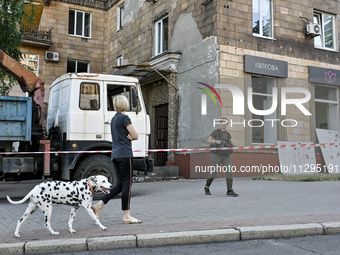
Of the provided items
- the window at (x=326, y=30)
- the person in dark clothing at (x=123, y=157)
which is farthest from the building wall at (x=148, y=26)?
the person in dark clothing at (x=123, y=157)

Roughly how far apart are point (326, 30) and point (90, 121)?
40.3 ft

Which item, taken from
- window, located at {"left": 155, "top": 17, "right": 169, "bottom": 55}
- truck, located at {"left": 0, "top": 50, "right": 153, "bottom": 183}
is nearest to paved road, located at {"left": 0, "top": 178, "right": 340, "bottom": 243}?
truck, located at {"left": 0, "top": 50, "right": 153, "bottom": 183}

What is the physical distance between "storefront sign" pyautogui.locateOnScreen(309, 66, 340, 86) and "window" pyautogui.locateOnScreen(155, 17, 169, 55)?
19.8ft

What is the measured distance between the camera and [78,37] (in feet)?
71.2

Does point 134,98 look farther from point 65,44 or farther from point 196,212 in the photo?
point 65,44

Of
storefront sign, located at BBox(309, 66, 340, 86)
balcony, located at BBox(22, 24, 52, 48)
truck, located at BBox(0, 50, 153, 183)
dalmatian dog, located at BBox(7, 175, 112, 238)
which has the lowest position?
dalmatian dog, located at BBox(7, 175, 112, 238)

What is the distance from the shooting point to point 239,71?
14.1 metres

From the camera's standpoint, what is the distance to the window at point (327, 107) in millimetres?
16094

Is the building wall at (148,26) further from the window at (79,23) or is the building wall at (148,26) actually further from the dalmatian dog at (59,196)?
the dalmatian dog at (59,196)

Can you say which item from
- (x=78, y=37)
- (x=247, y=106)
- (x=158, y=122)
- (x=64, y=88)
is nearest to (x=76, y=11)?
(x=78, y=37)

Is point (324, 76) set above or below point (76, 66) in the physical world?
below

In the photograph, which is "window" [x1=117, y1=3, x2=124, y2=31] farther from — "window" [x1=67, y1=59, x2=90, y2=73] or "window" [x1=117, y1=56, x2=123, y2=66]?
"window" [x1=67, y1=59, x2=90, y2=73]

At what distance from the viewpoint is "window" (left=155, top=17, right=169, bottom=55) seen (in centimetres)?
1683

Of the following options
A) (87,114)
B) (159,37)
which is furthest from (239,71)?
(87,114)
